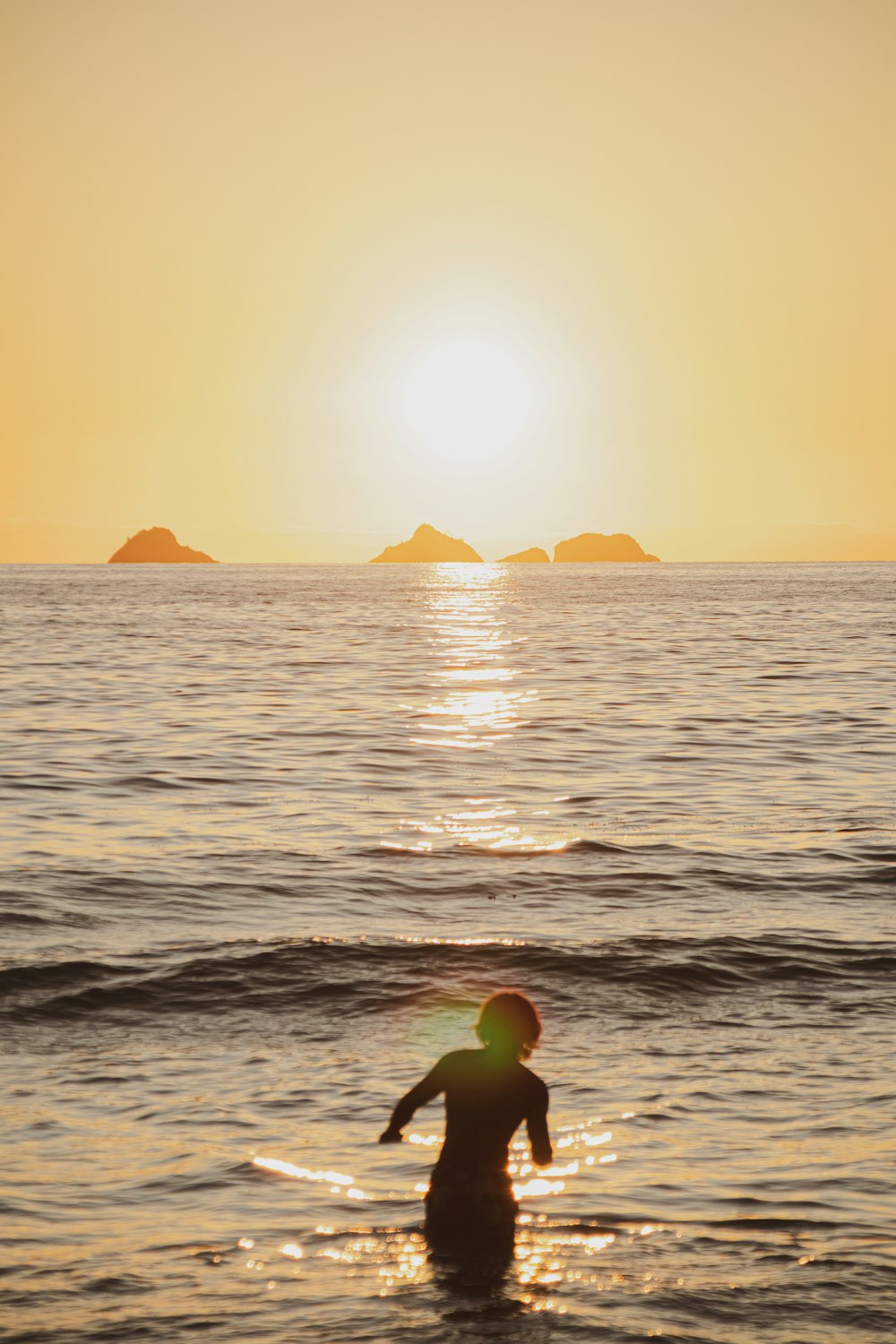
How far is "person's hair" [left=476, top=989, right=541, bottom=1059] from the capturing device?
8.09 meters

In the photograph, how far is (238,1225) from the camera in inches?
354

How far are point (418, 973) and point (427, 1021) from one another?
5.33 feet

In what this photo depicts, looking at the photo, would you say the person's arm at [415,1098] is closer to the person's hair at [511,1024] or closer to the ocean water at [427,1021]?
the person's hair at [511,1024]

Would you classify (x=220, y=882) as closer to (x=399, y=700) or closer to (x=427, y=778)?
(x=427, y=778)

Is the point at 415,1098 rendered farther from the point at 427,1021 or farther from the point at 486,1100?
the point at 427,1021

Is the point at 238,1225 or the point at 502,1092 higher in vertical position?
the point at 502,1092

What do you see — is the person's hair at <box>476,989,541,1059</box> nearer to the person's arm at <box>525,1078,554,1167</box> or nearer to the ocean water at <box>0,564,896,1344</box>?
the person's arm at <box>525,1078,554,1167</box>

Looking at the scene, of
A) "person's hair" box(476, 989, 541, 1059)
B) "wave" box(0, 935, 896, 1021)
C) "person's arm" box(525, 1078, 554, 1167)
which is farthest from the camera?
"wave" box(0, 935, 896, 1021)

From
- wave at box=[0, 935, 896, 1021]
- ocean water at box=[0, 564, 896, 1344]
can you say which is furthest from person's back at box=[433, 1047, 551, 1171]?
wave at box=[0, 935, 896, 1021]

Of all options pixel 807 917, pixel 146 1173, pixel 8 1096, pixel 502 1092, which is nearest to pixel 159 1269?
pixel 146 1173

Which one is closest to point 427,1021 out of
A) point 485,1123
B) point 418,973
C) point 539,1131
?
point 418,973

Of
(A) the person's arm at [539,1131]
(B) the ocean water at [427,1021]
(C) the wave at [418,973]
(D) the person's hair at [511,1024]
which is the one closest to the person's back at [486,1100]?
(A) the person's arm at [539,1131]

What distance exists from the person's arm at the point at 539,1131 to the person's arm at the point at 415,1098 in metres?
0.54

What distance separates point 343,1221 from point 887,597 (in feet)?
472
